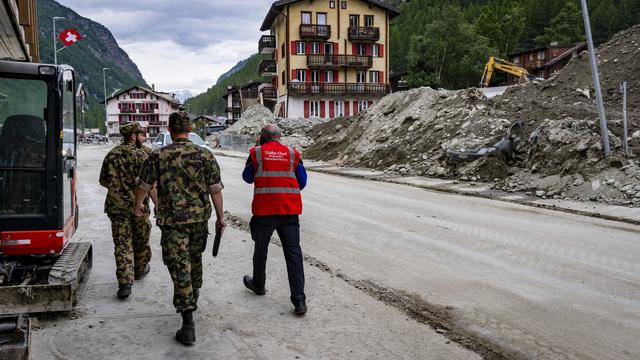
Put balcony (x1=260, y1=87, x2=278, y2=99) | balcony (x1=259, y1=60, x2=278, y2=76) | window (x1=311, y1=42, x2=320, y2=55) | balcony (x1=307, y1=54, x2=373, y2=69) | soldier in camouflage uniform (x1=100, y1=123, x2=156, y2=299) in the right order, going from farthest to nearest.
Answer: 1. balcony (x1=260, y1=87, x2=278, y2=99)
2. balcony (x1=259, y1=60, x2=278, y2=76)
3. window (x1=311, y1=42, x2=320, y2=55)
4. balcony (x1=307, y1=54, x2=373, y2=69)
5. soldier in camouflage uniform (x1=100, y1=123, x2=156, y2=299)

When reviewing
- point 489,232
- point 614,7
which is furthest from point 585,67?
point 614,7

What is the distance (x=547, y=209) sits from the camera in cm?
1400

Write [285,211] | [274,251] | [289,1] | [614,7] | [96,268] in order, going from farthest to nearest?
[614,7] < [289,1] < [274,251] < [96,268] < [285,211]

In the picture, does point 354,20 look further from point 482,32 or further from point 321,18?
point 482,32

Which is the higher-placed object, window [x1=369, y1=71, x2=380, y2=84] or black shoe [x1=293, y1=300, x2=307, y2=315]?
window [x1=369, y1=71, x2=380, y2=84]

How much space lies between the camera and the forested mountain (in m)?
79.5

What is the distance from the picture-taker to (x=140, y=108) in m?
117

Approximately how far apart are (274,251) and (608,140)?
1180cm

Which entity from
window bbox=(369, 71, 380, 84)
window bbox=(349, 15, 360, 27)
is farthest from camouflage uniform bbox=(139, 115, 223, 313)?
window bbox=(369, 71, 380, 84)

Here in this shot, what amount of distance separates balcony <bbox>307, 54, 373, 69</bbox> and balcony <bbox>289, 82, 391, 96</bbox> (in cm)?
205

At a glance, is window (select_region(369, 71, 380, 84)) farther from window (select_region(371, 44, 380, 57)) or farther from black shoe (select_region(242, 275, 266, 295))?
black shoe (select_region(242, 275, 266, 295))

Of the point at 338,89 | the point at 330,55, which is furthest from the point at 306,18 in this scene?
the point at 338,89

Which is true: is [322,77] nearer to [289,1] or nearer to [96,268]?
[289,1]

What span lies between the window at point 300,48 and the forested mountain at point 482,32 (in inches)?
842
